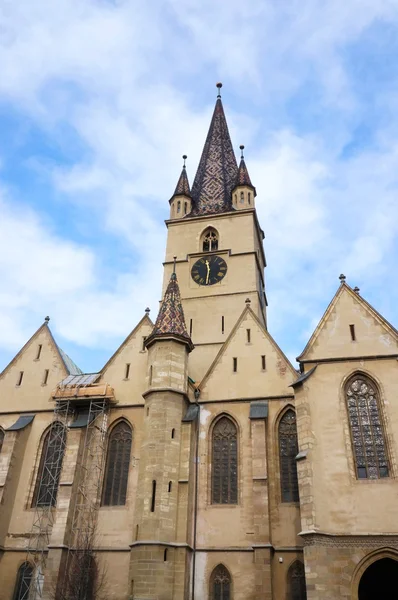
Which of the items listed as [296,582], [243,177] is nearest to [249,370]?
[296,582]

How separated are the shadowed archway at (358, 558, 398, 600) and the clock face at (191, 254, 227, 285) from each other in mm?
17271

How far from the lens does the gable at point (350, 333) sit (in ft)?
64.5

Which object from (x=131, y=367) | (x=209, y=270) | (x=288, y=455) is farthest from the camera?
(x=209, y=270)

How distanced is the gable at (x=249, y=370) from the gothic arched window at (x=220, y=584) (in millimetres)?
6486

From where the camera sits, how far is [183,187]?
37500 mm

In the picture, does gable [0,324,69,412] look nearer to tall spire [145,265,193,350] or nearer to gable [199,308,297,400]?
tall spire [145,265,193,350]

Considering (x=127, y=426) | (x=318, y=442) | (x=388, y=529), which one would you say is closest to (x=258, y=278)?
(x=127, y=426)

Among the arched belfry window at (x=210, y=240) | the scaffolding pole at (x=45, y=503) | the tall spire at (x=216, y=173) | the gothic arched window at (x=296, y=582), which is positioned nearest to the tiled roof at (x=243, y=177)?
the tall spire at (x=216, y=173)

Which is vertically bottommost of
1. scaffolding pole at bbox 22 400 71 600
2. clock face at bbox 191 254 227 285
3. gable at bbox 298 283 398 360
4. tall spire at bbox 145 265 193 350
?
scaffolding pole at bbox 22 400 71 600

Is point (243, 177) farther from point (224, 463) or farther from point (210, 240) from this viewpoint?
point (224, 463)

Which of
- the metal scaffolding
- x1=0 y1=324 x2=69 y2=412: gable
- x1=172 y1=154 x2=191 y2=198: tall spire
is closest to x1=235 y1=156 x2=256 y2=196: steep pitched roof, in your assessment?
x1=172 y1=154 x2=191 y2=198: tall spire

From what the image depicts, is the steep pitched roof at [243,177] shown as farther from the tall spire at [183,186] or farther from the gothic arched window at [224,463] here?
the gothic arched window at [224,463]

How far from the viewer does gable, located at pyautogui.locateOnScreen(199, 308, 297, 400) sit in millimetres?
22203

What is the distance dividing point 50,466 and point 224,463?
25.3 feet
